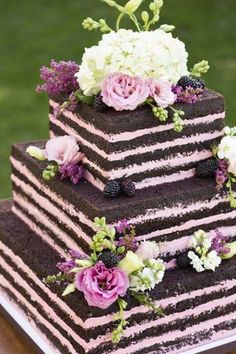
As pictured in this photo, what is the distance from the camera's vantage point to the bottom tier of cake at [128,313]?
272 centimetres

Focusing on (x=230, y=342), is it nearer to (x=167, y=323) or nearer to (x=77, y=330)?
(x=167, y=323)

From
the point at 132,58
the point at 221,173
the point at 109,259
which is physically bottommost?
the point at 109,259

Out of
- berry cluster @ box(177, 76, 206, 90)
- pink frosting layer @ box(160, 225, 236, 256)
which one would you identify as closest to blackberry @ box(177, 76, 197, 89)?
berry cluster @ box(177, 76, 206, 90)

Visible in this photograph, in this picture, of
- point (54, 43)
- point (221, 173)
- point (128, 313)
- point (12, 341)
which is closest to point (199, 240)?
point (221, 173)

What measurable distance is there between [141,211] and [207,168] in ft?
0.84

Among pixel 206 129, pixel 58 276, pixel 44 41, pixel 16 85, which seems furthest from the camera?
pixel 44 41

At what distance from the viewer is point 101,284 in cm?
264

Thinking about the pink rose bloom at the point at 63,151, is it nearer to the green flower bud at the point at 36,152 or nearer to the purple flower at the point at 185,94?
the green flower bud at the point at 36,152

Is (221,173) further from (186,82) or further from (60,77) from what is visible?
(60,77)

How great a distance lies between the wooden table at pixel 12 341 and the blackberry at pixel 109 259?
1.33 feet

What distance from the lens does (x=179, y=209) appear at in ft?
9.27

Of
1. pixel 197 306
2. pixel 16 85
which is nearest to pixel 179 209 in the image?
pixel 197 306

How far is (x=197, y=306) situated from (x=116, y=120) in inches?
22.2

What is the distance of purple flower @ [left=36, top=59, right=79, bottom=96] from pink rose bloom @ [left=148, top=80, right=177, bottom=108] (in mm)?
277
